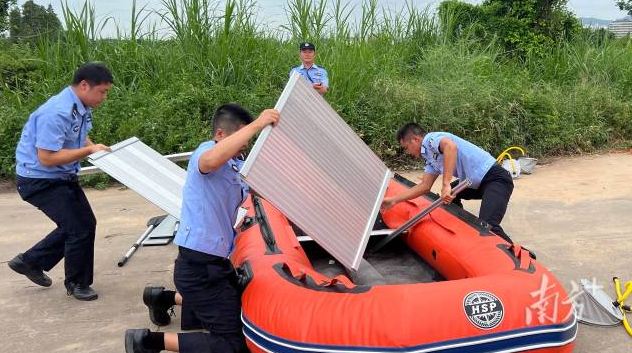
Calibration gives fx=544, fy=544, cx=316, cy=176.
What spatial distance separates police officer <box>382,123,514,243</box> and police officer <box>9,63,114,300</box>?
207 cm

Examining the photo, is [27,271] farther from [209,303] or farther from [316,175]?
[316,175]

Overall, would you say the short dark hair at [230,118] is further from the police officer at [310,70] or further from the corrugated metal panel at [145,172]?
the police officer at [310,70]

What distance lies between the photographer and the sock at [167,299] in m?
3.22

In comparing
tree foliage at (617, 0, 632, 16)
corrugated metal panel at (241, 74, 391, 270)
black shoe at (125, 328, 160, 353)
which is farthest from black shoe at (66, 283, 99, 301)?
tree foliage at (617, 0, 632, 16)

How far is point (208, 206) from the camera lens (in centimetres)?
252

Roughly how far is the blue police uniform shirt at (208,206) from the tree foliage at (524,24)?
9231 mm

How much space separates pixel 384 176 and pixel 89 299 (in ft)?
7.06

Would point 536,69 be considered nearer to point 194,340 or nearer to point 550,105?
point 550,105

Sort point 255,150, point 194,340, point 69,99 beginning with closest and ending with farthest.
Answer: point 255,150 → point 194,340 → point 69,99

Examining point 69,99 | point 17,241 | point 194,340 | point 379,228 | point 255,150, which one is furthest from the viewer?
point 17,241

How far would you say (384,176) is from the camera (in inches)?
140

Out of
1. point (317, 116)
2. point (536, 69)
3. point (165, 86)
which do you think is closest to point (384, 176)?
point (317, 116)

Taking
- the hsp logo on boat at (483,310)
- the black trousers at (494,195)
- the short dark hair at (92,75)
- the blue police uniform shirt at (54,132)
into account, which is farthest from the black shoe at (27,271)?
the black trousers at (494,195)

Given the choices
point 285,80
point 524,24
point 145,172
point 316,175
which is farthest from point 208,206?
point 524,24
